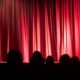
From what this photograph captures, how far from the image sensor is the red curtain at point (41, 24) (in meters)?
6.61

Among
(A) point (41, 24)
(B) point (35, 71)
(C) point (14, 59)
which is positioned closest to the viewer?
(B) point (35, 71)

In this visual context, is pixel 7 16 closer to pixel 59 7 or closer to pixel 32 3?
pixel 32 3

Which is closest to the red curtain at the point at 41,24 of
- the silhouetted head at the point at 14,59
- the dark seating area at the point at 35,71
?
the silhouetted head at the point at 14,59

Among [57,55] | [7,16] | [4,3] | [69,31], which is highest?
[4,3]

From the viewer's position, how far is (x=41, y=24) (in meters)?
6.73

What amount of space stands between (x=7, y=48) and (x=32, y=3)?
1.60 m

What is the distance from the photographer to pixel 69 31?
6.71m

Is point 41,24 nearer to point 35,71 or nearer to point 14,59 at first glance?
point 14,59

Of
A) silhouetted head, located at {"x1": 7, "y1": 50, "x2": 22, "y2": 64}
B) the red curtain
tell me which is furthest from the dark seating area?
the red curtain

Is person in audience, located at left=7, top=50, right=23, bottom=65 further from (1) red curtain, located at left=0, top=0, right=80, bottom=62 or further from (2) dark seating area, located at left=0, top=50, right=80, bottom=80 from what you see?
(1) red curtain, located at left=0, top=0, right=80, bottom=62

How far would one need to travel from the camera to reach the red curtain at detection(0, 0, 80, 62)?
21.7ft

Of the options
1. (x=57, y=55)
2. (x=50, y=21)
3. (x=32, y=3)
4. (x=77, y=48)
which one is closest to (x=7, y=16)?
(x=32, y=3)

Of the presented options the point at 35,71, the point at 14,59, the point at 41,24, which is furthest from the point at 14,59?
the point at 41,24

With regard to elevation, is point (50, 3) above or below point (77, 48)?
above
